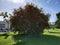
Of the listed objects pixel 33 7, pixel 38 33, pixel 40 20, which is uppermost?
pixel 33 7

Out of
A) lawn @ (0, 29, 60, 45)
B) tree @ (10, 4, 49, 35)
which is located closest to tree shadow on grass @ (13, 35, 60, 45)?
lawn @ (0, 29, 60, 45)

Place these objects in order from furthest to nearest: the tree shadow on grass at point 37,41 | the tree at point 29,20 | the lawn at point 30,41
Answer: the tree at point 29,20
the lawn at point 30,41
the tree shadow on grass at point 37,41

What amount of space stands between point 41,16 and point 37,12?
902mm

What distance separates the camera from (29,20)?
22.8 m

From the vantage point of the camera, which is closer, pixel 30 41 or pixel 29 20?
pixel 30 41

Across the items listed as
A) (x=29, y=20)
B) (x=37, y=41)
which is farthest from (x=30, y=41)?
(x=29, y=20)

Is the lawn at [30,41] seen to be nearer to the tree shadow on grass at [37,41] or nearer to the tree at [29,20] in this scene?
the tree shadow on grass at [37,41]

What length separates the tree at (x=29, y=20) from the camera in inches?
897

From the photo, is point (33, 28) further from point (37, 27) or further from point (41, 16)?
point (41, 16)

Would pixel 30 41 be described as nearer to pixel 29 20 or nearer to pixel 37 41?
pixel 37 41

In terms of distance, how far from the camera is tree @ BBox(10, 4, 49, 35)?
22781 millimetres

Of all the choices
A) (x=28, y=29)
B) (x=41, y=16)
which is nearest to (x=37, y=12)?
(x=41, y=16)

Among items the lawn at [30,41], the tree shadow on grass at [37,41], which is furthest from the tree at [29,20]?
the tree shadow on grass at [37,41]

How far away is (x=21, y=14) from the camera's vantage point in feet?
75.4
